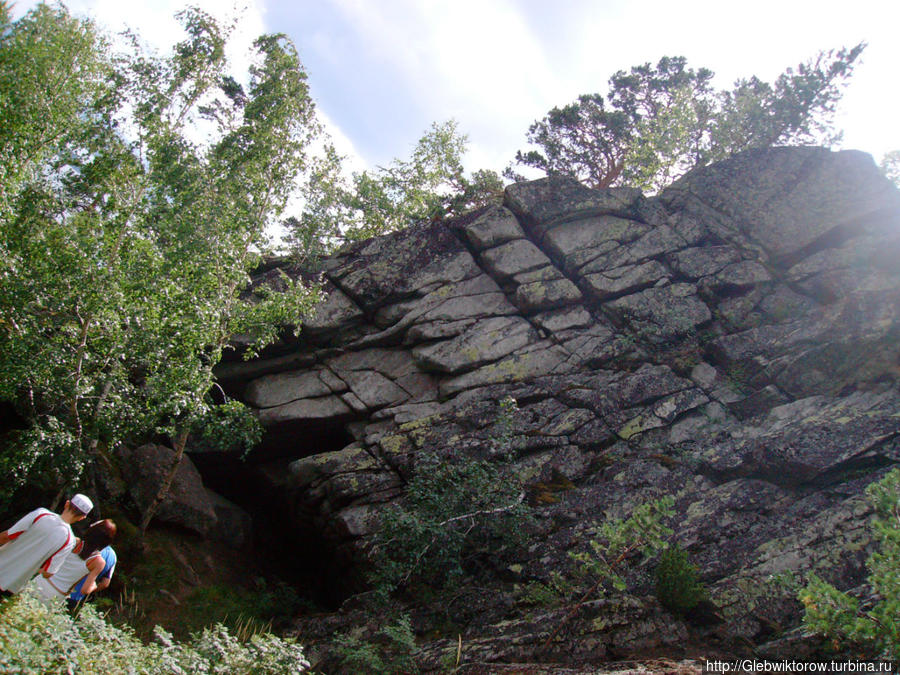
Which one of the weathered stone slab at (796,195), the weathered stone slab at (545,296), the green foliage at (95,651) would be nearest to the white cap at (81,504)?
the green foliage at (95,651)

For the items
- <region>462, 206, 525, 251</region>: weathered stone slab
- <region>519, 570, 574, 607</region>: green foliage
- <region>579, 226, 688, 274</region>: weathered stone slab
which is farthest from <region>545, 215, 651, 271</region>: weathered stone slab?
<region>519, 570, 574, 607</region>: green foliage

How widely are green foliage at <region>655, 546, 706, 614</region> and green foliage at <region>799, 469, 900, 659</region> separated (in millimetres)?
2787

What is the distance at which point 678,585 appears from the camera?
11.0 metres

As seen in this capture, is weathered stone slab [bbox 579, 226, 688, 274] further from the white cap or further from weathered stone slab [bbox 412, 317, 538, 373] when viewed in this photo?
the white cap

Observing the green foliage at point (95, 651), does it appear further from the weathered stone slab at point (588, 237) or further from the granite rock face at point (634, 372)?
the weathered stone slab at point (588, 237)

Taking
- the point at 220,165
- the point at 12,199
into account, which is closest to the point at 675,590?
the point at 220,165

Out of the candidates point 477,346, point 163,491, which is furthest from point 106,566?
point 477,346

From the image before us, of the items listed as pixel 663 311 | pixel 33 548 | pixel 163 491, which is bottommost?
pixel 163 491

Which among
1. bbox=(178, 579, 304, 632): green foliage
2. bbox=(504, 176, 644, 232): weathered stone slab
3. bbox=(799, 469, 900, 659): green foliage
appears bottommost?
bbox=(178, 579, 304, 632): green foliage

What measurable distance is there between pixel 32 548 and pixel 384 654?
6750 mm

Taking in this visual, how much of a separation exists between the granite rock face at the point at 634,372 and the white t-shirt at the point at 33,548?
763cm

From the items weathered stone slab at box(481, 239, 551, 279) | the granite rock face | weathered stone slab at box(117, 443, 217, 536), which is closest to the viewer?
the granite rock face

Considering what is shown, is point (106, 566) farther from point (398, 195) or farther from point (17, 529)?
point (398, 195)

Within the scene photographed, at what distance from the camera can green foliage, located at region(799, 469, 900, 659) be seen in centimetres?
723
